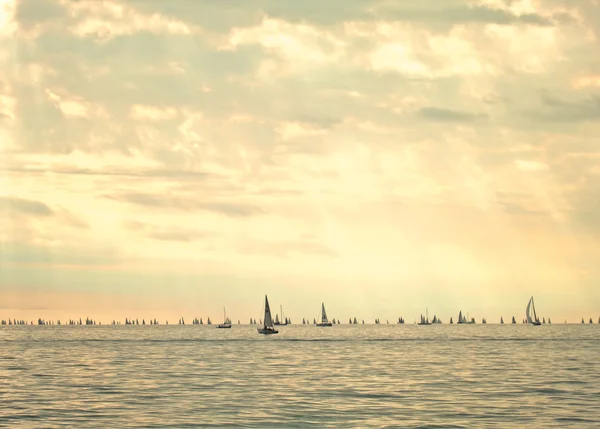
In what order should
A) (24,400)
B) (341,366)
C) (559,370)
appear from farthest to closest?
(341,366), (559,370), (24,400)

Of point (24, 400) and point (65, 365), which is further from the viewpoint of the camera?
point (65, 365)

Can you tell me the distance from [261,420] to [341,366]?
55074mm

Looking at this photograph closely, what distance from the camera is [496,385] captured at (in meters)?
80.4

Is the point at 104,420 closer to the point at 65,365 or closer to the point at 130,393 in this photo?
the point at 130,393

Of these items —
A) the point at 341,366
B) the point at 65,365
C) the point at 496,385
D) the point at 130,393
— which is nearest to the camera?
the point at 130,393

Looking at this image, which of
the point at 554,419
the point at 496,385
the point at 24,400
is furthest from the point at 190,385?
the point at 554,419

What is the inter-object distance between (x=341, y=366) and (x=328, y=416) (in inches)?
2078

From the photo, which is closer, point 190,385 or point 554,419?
point 554,419

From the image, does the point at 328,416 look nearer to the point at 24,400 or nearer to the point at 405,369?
the point at 24,400

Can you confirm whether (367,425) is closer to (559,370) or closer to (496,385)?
(496,385)

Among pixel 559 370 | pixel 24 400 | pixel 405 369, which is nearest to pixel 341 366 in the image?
pixel 405 369

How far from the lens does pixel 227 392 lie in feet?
248

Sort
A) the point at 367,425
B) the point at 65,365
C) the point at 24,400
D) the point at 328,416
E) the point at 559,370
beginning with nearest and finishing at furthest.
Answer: the point at 367,425 → the point at 328,416 → the point at 24,400 → the point at 559,370 → the point at 65,365

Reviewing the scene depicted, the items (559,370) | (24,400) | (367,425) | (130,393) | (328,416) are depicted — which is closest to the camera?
(367,425)
